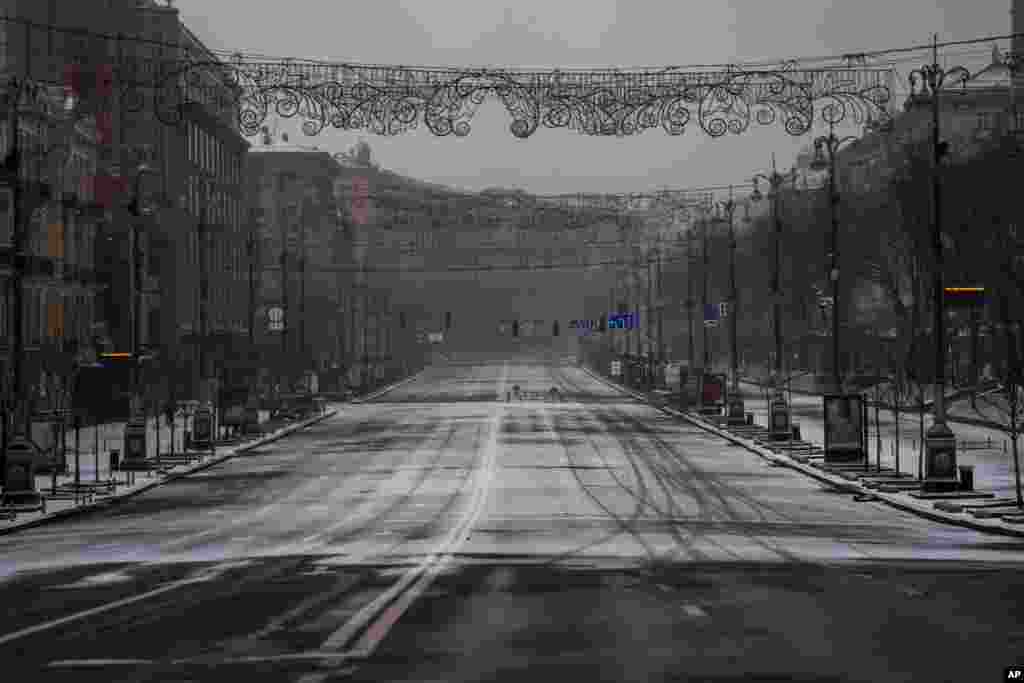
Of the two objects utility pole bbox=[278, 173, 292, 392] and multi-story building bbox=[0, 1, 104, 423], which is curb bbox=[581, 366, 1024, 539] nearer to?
utility pole bbox=[278, 173, 292, 392]

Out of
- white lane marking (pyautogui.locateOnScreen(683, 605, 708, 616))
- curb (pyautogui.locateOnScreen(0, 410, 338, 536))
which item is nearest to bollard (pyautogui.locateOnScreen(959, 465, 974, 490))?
curb (pyautogui.locateOnScreen(0, 410, 338, 536))

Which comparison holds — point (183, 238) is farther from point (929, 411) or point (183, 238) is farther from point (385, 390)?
point (929, 411)

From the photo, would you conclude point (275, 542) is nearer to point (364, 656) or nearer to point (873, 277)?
point (364, 656)

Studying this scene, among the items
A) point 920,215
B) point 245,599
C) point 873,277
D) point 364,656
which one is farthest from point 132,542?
point 873,277

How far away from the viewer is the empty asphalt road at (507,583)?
50.6 feet

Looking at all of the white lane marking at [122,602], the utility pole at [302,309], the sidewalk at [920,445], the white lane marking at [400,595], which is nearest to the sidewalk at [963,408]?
the sidewalk at [920,445]

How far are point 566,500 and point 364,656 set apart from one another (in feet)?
86.6

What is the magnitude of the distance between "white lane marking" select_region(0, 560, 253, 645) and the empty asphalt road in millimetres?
73

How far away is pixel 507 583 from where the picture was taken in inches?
910

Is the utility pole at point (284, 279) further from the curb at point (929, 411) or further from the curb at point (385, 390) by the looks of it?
the curb at point (929, 411)

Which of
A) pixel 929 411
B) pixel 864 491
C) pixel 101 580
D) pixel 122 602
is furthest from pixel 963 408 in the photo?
pixel 122 602

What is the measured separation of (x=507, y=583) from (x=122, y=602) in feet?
16.0

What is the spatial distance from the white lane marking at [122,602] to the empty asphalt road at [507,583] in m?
0.07

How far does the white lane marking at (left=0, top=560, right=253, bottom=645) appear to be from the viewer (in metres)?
18.0
